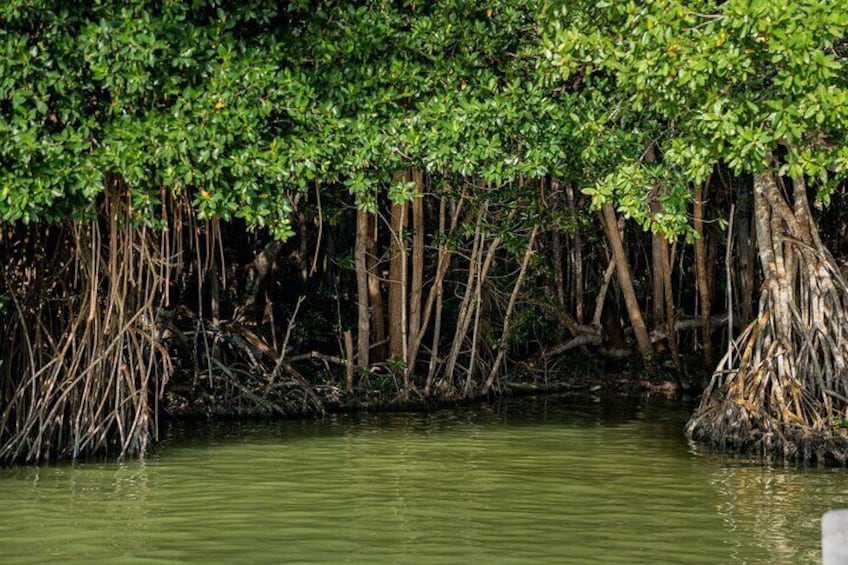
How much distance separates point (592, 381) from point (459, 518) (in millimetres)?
10054

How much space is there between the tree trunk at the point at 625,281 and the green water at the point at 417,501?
429cm

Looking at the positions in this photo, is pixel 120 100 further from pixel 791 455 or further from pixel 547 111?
pixel 791 455

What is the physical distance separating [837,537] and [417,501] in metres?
6.44

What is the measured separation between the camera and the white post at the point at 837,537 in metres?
3.80

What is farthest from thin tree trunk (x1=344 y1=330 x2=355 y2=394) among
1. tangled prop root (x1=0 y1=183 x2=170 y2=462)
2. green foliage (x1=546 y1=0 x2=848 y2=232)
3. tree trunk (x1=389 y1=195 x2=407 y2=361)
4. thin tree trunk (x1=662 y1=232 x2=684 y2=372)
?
green foliage (x1=546 y1=0 x2=848 y2=232)

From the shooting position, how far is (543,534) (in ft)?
29.0

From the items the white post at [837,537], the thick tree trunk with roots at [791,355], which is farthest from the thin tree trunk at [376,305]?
the white post at [837,537]

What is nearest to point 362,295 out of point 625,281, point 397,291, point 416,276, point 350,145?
point 397,291

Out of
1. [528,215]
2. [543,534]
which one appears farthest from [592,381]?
[543,534]

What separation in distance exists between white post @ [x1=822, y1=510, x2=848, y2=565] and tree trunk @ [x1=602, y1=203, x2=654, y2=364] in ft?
45.7

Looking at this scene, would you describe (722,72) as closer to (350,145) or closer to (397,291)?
(350,145)

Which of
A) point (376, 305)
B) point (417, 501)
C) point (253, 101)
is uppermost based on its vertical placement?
point (253, 101)

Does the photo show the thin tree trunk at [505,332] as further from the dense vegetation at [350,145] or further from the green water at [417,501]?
the green water at [417,501]

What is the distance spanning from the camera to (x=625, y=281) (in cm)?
1831
